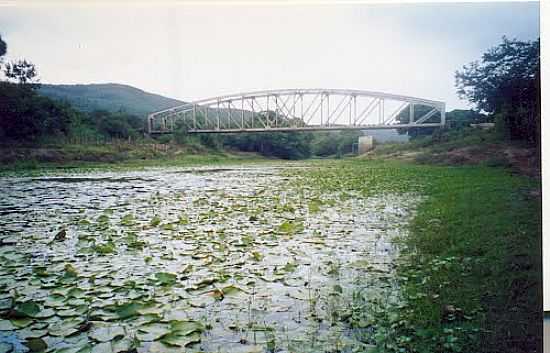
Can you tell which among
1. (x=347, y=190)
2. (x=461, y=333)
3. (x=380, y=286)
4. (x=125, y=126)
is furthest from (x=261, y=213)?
(x=461, y=333)

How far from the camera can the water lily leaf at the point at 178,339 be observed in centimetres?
175

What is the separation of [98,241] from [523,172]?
2.64 meters

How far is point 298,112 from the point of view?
2500 mm

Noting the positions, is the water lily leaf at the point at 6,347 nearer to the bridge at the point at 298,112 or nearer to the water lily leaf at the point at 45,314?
the water lily leaf at the point at 45,314

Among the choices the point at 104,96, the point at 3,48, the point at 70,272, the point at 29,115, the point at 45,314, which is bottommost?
the point at 45,314

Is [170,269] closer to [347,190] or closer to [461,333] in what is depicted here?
[347,190]

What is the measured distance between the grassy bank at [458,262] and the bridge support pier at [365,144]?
0.28 feet

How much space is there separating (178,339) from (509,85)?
2.52 metres

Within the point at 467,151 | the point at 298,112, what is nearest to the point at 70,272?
the point at 298,112

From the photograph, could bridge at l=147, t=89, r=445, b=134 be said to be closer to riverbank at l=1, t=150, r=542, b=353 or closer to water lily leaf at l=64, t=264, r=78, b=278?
riverbank at l=1, t=150, r=542, b=353

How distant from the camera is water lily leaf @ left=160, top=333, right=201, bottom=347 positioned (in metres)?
1.75

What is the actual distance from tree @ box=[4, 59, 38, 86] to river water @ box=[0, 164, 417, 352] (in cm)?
56

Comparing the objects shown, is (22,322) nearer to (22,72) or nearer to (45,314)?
(45,314)

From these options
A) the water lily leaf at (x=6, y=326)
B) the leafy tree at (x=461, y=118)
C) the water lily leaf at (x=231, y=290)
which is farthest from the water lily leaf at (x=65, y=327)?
the leafy tree at (x=461, y=118)
